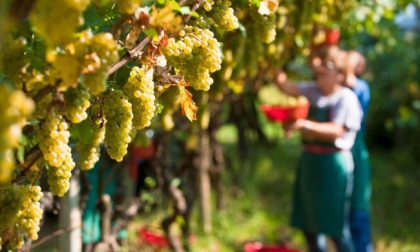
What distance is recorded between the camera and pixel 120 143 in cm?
112

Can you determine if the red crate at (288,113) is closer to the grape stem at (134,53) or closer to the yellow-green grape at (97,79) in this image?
the grape stem at (134,53)

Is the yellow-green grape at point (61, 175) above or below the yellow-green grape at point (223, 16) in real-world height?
below

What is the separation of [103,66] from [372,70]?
615 centimetres

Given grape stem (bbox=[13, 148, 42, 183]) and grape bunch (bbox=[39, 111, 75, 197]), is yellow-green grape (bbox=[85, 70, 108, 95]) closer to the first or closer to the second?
grape bunch (bbox=[39, 111, 75, 197])

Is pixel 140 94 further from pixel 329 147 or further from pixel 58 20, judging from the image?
pixel 329 147

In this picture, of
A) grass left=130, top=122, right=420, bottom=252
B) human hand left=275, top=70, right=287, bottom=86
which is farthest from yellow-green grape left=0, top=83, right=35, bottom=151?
grass left=130, top=122, right=420, bottom=252

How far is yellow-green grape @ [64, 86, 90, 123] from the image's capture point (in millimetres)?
975

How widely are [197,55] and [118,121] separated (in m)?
0.18

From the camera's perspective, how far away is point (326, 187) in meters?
3.07

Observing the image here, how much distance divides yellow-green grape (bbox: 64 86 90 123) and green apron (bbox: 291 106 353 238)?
2.16 meters

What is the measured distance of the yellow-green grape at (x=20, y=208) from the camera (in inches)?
41.8

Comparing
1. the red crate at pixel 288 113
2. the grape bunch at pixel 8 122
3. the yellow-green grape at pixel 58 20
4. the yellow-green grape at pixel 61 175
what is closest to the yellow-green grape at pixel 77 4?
the yellow-green grape at pixel 58 20

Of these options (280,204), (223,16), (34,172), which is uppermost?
(223,16)

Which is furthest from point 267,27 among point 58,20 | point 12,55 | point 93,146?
point 58,20
